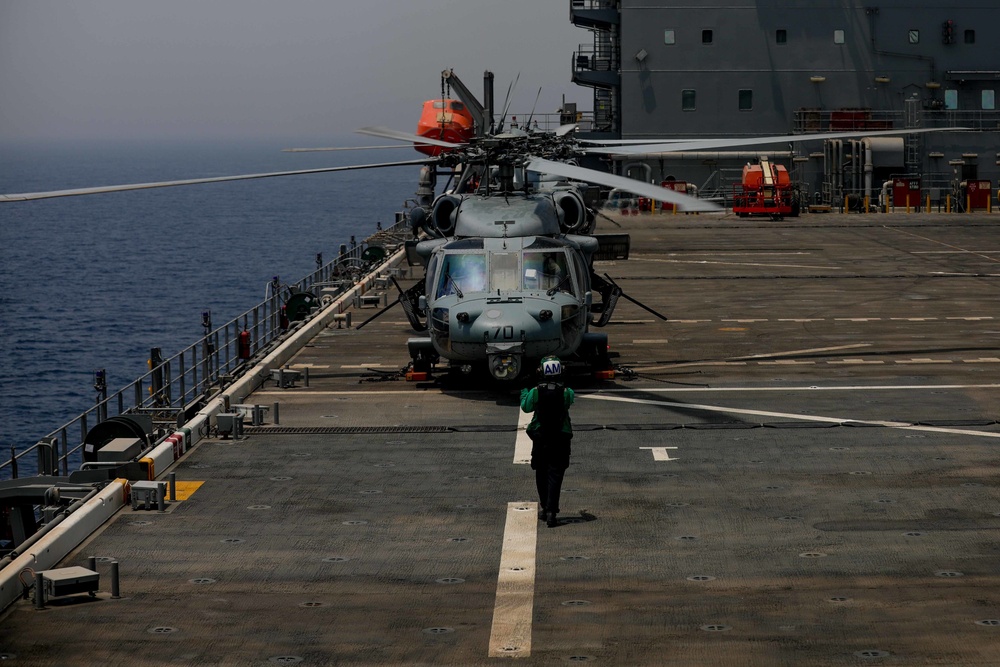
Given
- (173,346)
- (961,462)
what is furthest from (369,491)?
(173,346)

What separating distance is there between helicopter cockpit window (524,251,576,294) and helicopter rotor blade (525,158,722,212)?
1624 mm

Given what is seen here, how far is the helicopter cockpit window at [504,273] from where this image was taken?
78.9 feet

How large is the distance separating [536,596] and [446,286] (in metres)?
11.4

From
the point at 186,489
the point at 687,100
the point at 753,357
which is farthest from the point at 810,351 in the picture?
the point at 687,100

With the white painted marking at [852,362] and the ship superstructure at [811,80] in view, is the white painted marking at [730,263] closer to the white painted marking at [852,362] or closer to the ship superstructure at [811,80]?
the white painted marking at [852,362]

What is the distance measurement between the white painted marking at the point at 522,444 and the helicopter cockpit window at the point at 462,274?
2.77 meters

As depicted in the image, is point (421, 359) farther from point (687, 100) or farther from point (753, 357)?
point (687, 100)

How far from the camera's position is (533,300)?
23.5m

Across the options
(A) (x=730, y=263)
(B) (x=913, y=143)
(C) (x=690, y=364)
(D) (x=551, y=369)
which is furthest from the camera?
(B) (x=913, y=143)

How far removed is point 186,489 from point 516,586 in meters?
6.13

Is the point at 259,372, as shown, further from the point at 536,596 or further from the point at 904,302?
the point at 904,302

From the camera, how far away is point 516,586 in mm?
14031

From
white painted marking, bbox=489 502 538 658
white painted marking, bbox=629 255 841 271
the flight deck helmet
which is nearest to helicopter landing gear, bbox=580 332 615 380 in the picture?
white painted marking, bbox=489 502 538 658

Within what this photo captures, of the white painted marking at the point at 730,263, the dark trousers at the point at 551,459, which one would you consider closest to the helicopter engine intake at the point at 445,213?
the dark trousers at the point at 551,459
